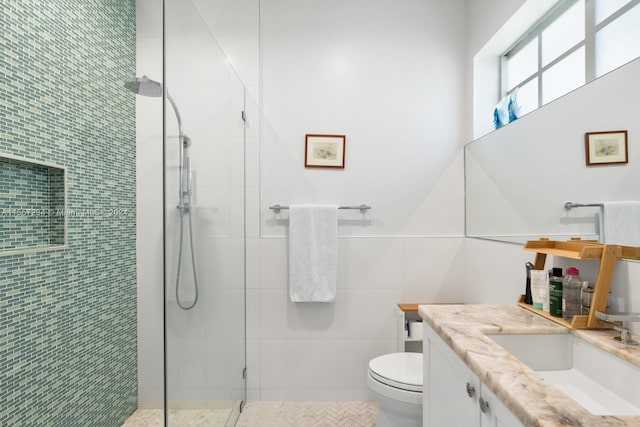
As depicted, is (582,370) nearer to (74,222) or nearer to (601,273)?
(601,273)

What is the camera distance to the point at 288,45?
2141mm

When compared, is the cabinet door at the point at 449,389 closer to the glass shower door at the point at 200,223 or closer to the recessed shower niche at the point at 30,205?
the glass shower door at the point at 200,223

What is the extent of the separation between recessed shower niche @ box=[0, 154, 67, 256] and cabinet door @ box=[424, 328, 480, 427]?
4.29ft

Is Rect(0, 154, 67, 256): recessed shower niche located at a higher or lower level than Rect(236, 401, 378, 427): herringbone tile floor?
higher

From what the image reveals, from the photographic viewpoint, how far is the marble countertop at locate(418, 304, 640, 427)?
2.01 feet

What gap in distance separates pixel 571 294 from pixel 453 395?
0.50 metres

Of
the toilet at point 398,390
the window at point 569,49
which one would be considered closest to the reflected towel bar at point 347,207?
the toilet at point 398,390

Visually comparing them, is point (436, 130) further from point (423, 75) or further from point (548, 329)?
point (548, 329)

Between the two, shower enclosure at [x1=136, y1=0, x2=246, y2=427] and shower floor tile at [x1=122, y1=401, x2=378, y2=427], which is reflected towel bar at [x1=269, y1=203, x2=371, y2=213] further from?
shower floor tile at [x1=122, y1=401, x2=378, y2=427]

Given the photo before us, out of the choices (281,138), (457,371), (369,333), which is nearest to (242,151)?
(281,138)

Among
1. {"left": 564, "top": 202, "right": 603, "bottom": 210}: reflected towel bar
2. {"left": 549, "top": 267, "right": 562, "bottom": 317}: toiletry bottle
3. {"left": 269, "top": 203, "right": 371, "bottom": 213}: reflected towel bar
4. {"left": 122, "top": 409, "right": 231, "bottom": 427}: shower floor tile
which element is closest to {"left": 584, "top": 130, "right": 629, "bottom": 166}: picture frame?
{"left": 564, "top": 202, "right": 603, "bottom": 210}: reflected towel bar

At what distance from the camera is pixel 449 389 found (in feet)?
3.48

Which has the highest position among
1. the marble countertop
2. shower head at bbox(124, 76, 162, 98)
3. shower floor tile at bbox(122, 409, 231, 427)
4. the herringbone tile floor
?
shower head at bbox(124, 76, 162, 98)

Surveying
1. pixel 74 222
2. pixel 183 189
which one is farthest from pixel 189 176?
pixel 74 222
